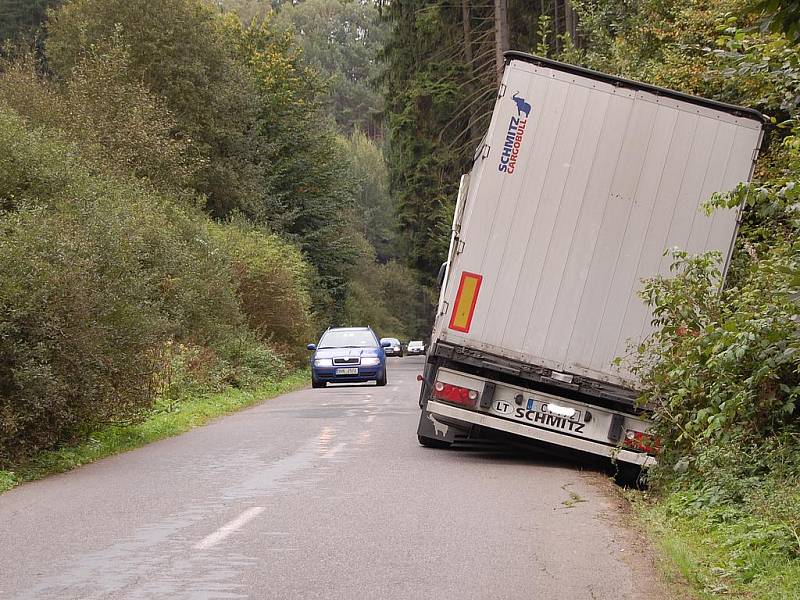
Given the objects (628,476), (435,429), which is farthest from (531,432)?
(435,429)

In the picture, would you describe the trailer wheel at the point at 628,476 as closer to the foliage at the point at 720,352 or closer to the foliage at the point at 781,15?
the foliage at the point at 720,352

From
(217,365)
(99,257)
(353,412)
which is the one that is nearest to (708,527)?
(99,257)

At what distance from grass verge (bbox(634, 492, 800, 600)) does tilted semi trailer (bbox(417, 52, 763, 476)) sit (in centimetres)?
283

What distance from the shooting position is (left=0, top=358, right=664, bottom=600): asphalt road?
23.9 feet

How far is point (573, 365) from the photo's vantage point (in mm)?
12758

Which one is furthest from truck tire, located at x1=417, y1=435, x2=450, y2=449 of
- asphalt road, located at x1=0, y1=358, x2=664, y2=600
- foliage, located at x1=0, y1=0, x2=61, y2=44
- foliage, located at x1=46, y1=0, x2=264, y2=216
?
foliage, located at x1=0, y1=0, x2=61, y2=44

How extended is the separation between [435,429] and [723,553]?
24.4 ft

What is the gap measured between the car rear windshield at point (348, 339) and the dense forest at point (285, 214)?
2.37 meters

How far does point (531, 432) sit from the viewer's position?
13.1m

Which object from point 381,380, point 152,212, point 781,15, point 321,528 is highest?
point 781,15

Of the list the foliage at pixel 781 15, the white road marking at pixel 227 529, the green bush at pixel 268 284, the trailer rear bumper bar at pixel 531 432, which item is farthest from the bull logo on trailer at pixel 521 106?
the green bush at pixel 268 284

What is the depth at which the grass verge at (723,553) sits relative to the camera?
22.9 ft

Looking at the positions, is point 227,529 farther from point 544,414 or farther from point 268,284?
point 268,284

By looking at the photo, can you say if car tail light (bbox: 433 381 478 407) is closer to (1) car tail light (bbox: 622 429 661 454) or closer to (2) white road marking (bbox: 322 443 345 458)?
(1) car tail light (bbox: 622 429 661 454)
